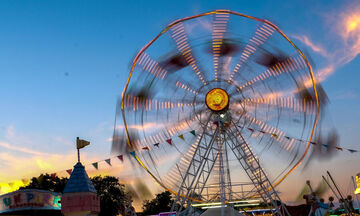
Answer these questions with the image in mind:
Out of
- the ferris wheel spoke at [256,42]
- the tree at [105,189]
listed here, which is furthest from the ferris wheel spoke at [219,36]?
the tree at [105,189]

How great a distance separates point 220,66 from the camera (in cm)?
2311

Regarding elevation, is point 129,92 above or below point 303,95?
above

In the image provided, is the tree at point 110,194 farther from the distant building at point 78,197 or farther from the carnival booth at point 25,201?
the distant building at point 78,197

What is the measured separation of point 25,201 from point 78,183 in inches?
375

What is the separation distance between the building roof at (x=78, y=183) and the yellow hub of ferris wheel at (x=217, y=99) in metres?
8.22

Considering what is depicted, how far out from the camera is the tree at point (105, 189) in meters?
53.0

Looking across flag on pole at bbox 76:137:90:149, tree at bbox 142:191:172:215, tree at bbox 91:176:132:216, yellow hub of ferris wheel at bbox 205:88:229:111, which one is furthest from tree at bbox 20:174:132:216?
flag on pole at bbox 76:137:90:149

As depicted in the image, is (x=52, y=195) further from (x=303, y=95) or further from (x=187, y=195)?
(x=303, y=95)

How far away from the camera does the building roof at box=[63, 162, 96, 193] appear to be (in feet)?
58.0

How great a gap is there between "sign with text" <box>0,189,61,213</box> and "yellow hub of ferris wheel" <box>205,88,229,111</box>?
10.7 metres

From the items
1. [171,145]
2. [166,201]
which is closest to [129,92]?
[171,145]

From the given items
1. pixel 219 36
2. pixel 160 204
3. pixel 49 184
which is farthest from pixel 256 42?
pixel 160 204

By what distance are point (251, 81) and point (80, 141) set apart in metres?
9.45

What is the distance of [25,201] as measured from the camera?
84.1ft
